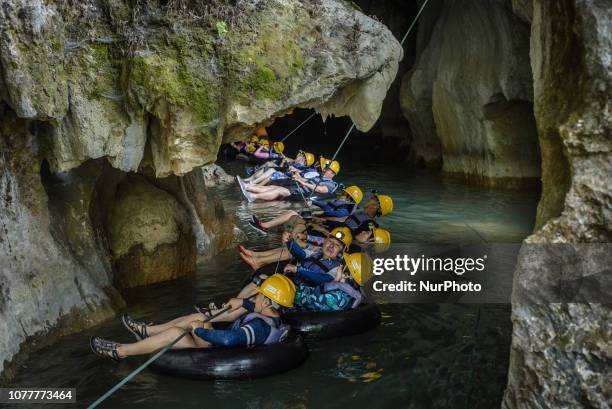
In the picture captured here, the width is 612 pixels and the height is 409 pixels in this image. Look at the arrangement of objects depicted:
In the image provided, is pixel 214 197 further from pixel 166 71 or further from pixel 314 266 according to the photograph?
pixel 166 71

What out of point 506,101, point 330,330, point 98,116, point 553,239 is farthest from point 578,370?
point 506,101

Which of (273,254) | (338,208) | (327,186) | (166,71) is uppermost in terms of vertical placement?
(166,71)

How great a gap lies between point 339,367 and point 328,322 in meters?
0.73

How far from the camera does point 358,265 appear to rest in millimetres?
7562

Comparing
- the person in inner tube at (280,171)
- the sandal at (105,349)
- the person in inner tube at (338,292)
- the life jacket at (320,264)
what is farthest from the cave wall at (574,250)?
the person in inner tube at (280,171)

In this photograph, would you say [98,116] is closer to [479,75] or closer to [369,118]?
[369,118]

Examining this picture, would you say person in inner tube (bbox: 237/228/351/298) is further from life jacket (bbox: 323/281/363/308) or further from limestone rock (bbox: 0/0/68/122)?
limestone rock (bbox: 0/0/68/122)

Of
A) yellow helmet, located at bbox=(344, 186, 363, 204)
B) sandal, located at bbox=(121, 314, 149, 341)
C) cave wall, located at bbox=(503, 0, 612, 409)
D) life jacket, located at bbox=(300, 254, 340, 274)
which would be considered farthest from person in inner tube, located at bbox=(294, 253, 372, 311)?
yellow helmet, located at bbox=(344, 186, 363, 204)

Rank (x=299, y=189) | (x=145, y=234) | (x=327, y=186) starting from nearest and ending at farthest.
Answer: (x=145, y=234) → (x=299, y=189) → (x=327, y=186)

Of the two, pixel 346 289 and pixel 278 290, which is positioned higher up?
pixel 278 290

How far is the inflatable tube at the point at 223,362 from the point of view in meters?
6.03

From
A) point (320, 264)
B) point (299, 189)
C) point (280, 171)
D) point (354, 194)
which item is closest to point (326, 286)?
point (320, 264)

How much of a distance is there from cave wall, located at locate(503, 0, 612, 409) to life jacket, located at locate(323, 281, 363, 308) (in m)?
3.61

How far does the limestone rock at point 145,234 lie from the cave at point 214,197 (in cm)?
3
